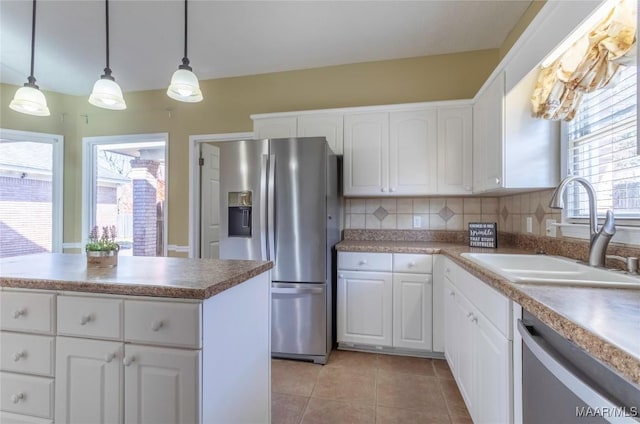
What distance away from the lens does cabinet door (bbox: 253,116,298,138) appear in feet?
9.42

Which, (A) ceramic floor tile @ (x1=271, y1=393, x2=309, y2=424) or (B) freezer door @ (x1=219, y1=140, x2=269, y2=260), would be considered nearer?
(A) ceramic floor tile @ (x1=271, y1=393, x2=309, y2=424)

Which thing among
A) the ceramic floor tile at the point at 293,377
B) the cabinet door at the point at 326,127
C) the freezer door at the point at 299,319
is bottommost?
the ceramic floor tile at the point at 293,377

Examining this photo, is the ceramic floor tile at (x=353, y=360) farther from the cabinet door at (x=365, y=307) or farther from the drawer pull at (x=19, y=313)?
the drawer pull at (x=19, y=313)

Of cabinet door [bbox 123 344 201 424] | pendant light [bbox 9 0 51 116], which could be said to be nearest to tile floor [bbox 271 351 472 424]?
cabinet door [bbox 123 344 201 424]

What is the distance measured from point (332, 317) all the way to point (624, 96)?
2.26 m

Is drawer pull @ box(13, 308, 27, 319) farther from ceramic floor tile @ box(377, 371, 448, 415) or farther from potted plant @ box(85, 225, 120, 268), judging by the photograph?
ceramic floor tile @ box(377, 371, 448, 415)

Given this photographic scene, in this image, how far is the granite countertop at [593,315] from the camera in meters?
0.58

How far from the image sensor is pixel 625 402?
Answer: 60cm

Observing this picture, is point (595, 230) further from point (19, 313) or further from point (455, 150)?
point (19, 313)

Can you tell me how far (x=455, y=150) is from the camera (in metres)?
2.57

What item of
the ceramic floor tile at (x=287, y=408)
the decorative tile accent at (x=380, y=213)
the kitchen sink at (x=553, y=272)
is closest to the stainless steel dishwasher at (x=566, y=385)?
the kitchen sink at (x=553, y=272)

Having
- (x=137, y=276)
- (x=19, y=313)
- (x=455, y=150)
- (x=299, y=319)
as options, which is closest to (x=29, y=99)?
(x=19, y=313)

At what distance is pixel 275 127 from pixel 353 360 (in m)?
2.23

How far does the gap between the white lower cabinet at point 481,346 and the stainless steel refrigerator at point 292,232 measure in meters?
0.95
